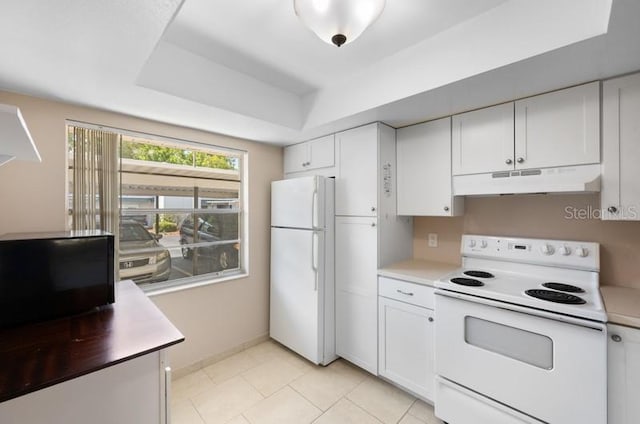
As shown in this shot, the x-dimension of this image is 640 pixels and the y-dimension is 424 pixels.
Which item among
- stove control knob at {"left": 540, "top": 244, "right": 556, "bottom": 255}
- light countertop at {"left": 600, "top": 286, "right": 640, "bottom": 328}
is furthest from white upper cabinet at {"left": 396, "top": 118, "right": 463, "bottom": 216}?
light countertop at {"left": 600, "top": 286, "right": 640, "bottom": 328}

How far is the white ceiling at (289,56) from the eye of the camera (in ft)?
3.73

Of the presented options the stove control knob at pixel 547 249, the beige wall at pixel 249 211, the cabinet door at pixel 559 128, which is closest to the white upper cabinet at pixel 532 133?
the cabinet door at pixel 559 128

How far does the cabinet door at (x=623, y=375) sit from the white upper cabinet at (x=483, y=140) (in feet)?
3.51

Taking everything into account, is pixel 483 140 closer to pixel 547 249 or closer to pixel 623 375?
pixel 547 249

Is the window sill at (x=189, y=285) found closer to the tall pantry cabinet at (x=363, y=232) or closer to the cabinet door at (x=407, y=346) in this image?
the tall pantry cabinet at (x=363, y=232)

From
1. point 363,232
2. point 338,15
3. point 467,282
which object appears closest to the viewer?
point 338,15

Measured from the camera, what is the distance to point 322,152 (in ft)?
8.76

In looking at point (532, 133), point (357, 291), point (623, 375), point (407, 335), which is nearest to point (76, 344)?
point (357, 291)

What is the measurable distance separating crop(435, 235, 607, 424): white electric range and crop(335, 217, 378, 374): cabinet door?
577 mm

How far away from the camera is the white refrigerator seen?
2434 mm

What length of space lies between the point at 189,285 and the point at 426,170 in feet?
7.61

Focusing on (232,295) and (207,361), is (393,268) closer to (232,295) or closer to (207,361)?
(232,295)

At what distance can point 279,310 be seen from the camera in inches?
111

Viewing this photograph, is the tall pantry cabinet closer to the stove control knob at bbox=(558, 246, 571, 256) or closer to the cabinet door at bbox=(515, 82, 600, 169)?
the cabinet door at bbox=(515, 82, 600, 169)
